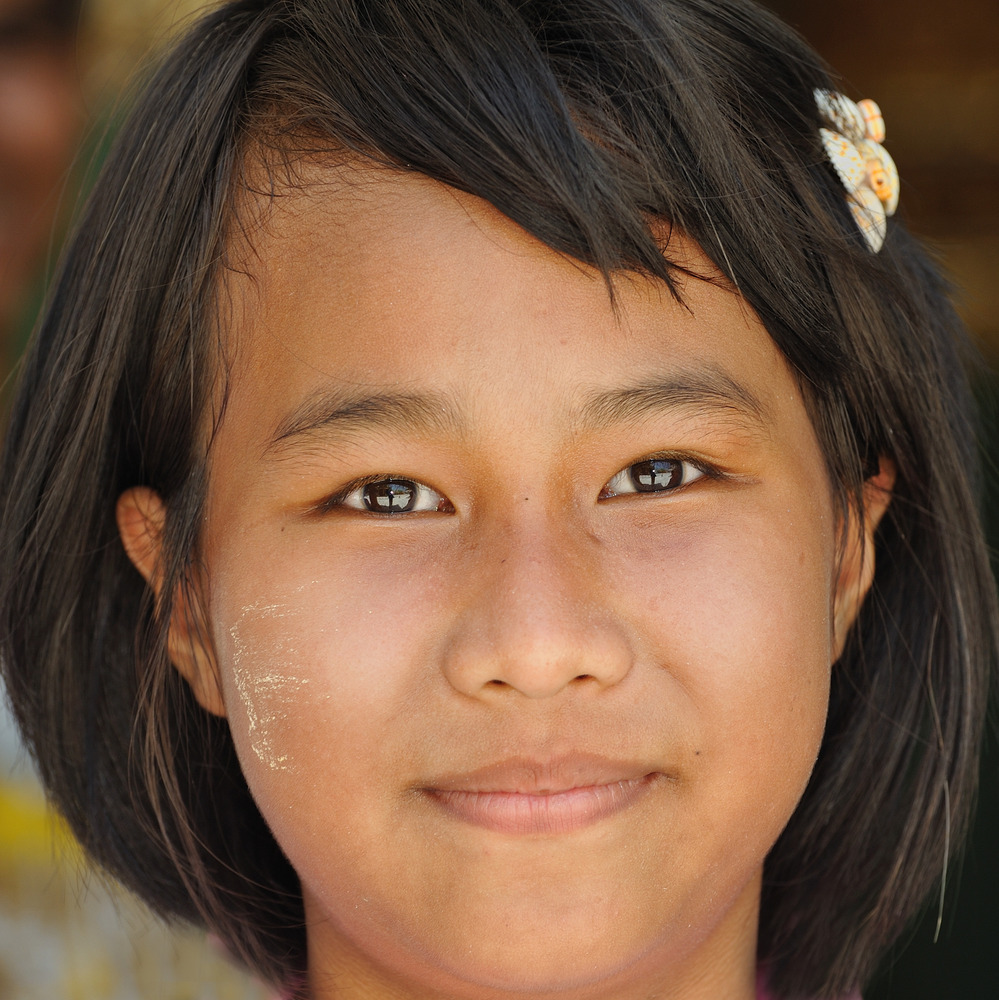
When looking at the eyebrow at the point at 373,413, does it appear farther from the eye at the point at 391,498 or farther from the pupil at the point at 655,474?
the pupil at the point at 655,474

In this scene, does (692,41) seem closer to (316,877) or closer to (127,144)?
(127,144)

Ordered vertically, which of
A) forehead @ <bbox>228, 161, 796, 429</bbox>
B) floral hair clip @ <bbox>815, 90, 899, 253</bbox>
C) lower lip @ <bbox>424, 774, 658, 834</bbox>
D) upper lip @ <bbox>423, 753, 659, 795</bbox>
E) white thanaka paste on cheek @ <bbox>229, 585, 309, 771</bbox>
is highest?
floral hair clip @ <bbox>815, 90, 899, 253</bbox>

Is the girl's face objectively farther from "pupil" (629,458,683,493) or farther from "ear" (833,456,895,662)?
"ear" (833,456,895,662)

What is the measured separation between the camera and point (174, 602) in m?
1.39

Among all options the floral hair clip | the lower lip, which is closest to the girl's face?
the lower lip

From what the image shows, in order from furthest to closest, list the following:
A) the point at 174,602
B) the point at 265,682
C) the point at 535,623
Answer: the point at 174,602
the point at 265,682
the point at 535,623

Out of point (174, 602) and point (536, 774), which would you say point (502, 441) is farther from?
point (174, 602)

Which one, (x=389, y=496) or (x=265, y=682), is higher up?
(x=389, y=496)

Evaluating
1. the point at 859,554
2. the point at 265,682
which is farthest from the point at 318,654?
the point at 859,554

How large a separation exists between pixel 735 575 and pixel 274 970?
0.81m

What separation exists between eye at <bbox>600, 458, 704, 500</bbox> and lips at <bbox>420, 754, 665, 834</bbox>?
10.2 inches

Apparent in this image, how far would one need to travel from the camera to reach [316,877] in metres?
1.24

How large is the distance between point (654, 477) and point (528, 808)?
33 cm

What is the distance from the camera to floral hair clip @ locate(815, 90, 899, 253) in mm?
1403
